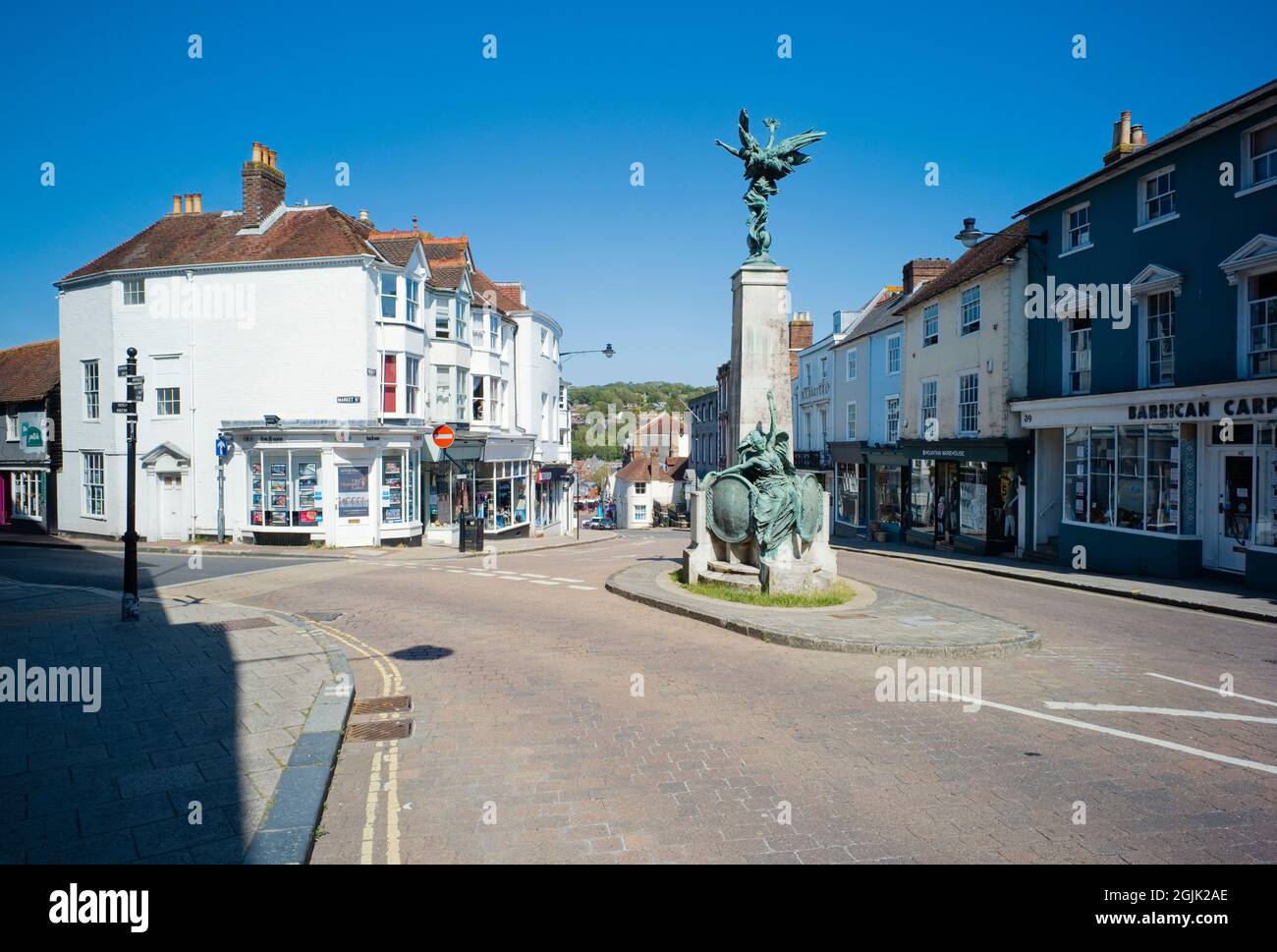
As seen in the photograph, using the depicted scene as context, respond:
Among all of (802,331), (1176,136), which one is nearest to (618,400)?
(802,331)

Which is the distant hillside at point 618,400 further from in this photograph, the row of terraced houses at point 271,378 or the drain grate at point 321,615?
the drain grate at point 321,615

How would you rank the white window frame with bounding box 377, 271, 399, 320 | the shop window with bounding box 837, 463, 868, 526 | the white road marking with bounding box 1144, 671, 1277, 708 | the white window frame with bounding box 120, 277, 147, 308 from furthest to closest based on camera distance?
the shop window with bounding box 837, 463, 868, 526 < the white window frame with bounding box 120, 277, 147, 308 < the white window frame with bounding box 377, 271, 399, 320 < the white road marking with bounding box 1144, 671, 1277, 708

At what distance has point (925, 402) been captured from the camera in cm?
2761

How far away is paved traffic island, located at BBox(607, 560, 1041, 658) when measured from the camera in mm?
9812

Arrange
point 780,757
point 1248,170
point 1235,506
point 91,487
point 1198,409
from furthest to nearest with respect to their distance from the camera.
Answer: point 91,487 < point 1235,506 < point 1198,409 < point 1248,170 < point 780,757

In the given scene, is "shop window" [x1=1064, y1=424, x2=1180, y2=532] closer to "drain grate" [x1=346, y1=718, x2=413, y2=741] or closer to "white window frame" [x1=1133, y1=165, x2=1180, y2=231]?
"white window frame" [x1=1133, y1=165, x2=1180, y2=231]

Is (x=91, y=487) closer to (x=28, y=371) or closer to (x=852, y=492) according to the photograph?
(x=28, y=371)

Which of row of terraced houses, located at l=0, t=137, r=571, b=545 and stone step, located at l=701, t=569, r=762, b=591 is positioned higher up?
row of terraced houses, located at l=0, t=137, r=571, b=545

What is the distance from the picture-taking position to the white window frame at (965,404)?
944 inches

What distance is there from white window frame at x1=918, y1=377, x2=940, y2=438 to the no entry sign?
685 inches

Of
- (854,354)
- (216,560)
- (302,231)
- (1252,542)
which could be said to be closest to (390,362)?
(302,231)

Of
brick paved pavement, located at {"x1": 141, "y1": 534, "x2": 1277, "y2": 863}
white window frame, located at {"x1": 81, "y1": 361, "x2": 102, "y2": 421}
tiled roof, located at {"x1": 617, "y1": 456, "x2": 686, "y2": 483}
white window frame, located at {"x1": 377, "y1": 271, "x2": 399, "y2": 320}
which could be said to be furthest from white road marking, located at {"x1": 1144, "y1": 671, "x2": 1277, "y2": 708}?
tiled roof, located at {"x1": 617, "y1": 456, "x2": 686, "y2": 483}

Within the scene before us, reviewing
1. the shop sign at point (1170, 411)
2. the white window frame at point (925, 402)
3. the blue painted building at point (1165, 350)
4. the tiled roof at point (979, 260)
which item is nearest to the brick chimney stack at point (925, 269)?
the tiled roof at point (979, 260)

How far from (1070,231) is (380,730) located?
69.3 feet
